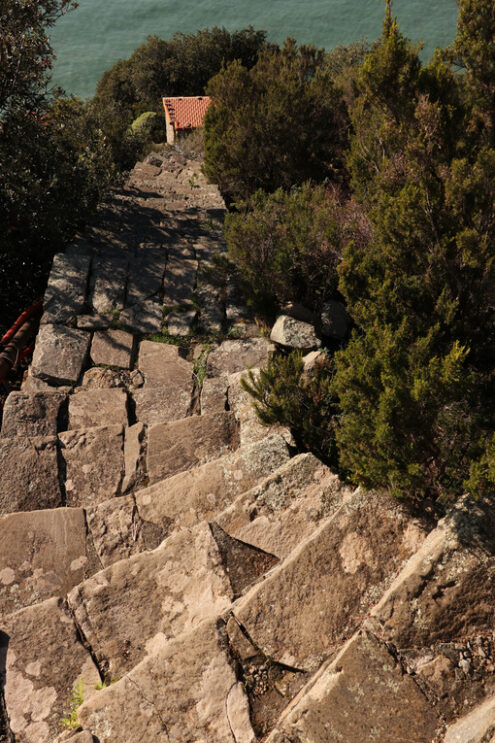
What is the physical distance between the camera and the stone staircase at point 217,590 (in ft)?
9.20

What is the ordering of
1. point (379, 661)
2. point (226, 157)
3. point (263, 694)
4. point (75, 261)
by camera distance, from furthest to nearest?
1. point (226, 157)
2. point (75, 261)
3. point (263, 694)
4. point (379, 661)

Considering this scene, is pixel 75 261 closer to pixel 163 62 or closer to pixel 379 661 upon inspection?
pixel 379 661

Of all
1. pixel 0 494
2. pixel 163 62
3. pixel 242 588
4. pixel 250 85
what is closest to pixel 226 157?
pixel 250 85

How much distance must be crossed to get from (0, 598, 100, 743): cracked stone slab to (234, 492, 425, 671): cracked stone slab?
1.16 metres

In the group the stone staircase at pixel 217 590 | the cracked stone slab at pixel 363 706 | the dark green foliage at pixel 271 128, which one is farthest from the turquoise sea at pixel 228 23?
the cracked stone slab at pixel 363 706

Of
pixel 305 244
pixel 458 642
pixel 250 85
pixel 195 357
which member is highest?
pixel 250 85

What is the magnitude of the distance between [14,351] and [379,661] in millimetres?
5525

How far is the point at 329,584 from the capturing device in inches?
128

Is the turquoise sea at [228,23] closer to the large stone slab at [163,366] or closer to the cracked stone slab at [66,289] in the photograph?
the cracked stone slab at [66,289]

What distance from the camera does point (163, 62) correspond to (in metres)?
33.1

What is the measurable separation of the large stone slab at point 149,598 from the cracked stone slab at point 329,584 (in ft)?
1.33

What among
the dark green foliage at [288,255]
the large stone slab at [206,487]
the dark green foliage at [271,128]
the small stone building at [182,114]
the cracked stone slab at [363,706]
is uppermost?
the dark green foliage at [271,128]

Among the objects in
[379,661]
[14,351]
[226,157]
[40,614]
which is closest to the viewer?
[379,661]

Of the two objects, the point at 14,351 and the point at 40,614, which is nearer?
the point at 40,614
